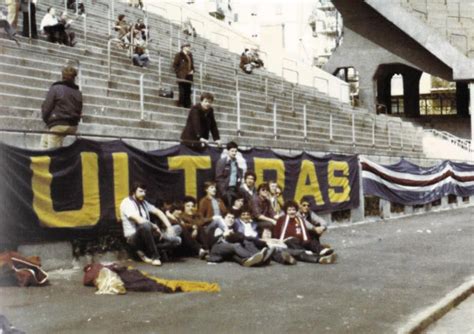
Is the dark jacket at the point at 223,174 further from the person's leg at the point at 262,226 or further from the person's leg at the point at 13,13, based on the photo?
the person's leg at the point at 13,13

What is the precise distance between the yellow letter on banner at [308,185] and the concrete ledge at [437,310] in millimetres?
7488

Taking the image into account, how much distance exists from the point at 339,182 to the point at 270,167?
3629 mm

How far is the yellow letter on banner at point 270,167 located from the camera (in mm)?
15406

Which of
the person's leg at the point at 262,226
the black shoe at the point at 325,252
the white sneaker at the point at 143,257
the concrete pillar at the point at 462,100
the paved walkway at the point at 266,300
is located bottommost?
the paved walkway at the point at 266,300

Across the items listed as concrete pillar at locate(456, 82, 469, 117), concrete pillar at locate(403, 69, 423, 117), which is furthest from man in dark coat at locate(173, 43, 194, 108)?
concrete pillar at locate(403, 69, 423, 117)

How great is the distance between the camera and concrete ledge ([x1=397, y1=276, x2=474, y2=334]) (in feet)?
22.6

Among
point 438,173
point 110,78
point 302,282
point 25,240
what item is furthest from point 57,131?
point 438,173

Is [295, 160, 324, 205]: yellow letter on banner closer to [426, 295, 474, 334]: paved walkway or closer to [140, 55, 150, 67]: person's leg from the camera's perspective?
[140, 55, 150, 67]: person's leg

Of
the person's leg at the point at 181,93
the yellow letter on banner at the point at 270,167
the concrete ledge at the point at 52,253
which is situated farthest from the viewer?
the person's leg at the point at 181,93

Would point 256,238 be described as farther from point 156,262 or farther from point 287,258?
point 156,262

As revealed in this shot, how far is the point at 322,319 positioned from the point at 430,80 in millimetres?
84640

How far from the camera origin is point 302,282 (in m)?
9.44

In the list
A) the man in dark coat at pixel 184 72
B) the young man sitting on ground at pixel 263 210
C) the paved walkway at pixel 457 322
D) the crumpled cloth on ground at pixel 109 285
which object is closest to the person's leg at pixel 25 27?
the man in dark coat at pixel 184 72

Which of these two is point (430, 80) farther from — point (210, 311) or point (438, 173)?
point (210, 311)
